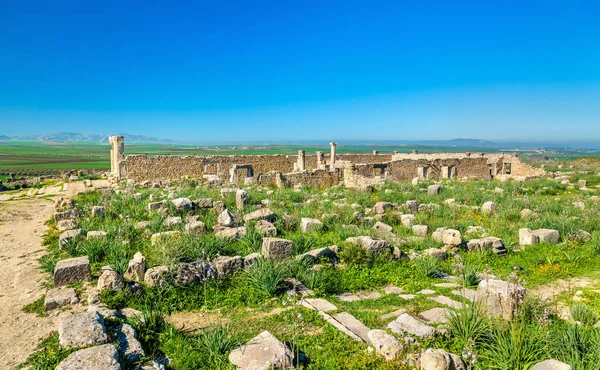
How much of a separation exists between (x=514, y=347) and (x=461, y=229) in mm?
6788

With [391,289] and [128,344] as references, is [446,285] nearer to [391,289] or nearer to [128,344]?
[391,289]

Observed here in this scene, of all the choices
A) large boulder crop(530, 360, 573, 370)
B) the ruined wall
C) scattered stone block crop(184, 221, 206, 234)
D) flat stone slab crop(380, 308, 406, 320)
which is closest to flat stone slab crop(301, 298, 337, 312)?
flat stone slab crop(380, 308, 406, 320)

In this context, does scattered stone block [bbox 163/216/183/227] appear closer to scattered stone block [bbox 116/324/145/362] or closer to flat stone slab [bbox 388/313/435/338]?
scattered stone block [bbox 116/324/145/362]

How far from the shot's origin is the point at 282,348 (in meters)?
4.10

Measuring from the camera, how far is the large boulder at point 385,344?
13.6ft

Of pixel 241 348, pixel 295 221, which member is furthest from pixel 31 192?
pixel 241 348

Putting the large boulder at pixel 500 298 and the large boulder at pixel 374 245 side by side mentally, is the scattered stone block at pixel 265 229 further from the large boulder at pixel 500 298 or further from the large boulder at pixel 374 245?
the large boulder at pixel 500 298

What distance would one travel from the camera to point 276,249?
23.9 ft

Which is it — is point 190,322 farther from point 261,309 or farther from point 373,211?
point 373,211

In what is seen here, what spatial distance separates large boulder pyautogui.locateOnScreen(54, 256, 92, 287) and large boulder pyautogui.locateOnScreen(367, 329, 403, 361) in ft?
17.5

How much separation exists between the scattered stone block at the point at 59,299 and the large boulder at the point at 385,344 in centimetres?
478

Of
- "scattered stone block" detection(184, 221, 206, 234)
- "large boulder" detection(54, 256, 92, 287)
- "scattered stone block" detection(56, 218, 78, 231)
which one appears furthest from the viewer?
"scattered stone block" detection(56, 218, 78, 231)

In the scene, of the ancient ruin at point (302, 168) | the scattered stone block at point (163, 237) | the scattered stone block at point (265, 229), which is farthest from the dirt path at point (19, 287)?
the ancient ruin at point (302, 168)

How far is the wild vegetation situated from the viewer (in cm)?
419
